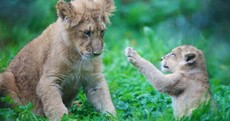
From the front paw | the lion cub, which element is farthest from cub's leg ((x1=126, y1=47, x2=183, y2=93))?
the front paw

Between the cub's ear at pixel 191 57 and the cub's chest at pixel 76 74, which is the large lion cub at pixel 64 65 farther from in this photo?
the cub's ear at pixel 191 57

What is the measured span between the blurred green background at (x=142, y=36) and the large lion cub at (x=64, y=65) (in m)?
0.43

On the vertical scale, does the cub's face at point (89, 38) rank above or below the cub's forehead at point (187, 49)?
above

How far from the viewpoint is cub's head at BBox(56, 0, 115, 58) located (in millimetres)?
7051

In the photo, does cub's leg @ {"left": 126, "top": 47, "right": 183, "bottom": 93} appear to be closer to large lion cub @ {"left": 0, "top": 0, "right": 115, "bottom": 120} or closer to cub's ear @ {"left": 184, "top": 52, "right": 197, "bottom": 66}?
cub's ear @ {"left": 184, "top": 52, "right": 197, "bottom": 66}

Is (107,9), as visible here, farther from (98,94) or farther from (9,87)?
(9,87)

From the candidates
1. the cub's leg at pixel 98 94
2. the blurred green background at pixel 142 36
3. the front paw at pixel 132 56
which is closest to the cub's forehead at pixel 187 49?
the blurred green background at pixel 142 36

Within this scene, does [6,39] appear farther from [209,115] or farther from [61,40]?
[209,115]

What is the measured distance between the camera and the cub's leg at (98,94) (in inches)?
295

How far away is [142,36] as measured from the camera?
14.2m

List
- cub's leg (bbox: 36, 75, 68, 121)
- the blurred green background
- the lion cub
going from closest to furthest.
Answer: the blurred green background
the lion cub
cub's leg (bbox: 36, 75, 68, 121)

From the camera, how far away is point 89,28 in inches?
278

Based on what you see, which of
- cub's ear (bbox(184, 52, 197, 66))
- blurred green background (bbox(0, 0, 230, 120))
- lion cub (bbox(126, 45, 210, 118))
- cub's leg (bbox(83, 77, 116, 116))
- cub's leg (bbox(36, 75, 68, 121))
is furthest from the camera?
cub's leg (bbox(83, 77, 116, 116))

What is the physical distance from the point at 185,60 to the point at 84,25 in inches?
50.5
